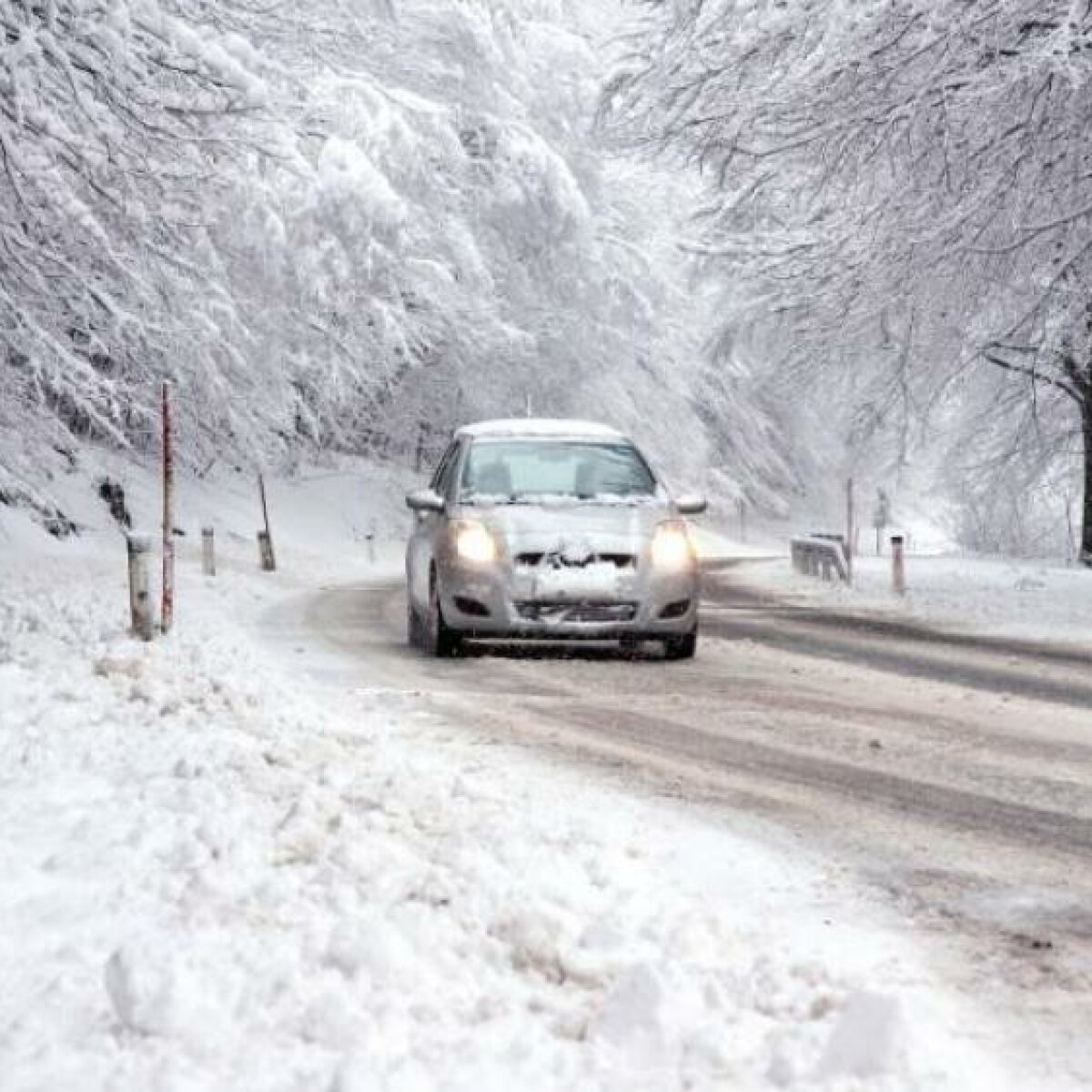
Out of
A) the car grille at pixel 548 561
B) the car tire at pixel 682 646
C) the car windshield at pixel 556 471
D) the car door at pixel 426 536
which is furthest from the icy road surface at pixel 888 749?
the car windshield at pixel 556 471

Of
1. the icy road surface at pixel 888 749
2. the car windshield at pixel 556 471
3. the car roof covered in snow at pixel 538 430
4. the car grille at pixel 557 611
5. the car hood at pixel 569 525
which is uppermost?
the car roof covered in snow at pixel 538 430

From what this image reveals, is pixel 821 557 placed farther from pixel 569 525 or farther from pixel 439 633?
pixel 439 633

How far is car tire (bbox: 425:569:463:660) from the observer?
1208cm

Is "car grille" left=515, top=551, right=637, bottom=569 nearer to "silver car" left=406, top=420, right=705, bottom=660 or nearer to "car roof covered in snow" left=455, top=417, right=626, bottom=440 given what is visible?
"silver car" left=406, top=420, right=705, bottom=660

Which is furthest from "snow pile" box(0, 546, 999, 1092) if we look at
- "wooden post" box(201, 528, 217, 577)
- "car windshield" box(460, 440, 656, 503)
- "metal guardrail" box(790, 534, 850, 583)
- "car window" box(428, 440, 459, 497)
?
"metal guardrail" box(790, 534, 850, 583)

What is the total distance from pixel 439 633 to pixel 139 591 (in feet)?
7.19

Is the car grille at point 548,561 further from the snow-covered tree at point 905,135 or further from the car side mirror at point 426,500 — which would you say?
the snow-covered tree at point 905,135

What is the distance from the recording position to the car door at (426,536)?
1274cm

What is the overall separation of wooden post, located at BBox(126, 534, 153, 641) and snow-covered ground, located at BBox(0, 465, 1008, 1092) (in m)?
4.24

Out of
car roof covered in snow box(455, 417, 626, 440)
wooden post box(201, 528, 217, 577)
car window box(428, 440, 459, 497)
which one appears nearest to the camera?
car window box(428, 440, 459, 497)

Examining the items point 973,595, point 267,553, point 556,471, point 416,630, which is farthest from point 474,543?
point 267,553

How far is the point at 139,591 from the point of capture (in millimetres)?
11992

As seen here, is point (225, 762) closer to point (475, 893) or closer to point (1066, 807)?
point (475, 893)

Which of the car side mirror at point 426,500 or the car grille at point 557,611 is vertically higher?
the car side mirror at point 426,500
